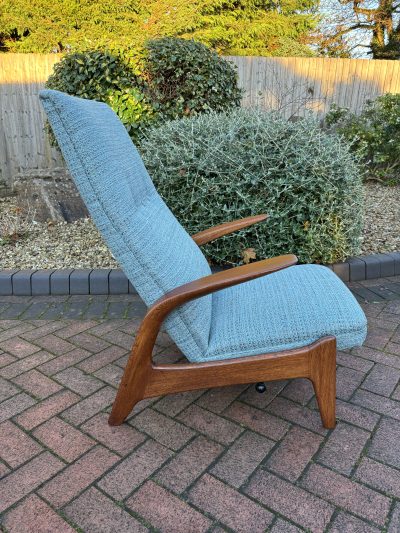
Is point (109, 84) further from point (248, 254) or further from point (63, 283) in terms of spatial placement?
point (248, 254)

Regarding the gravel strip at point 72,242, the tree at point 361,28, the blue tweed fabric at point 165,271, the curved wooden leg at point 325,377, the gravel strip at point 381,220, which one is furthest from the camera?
the tree at point 361,28

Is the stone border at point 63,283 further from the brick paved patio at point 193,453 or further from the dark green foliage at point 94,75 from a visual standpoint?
the dark green foliage at point 94,75

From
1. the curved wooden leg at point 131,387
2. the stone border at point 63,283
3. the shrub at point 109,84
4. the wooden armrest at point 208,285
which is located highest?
the shrub at point 109,84

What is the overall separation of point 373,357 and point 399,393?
30cm

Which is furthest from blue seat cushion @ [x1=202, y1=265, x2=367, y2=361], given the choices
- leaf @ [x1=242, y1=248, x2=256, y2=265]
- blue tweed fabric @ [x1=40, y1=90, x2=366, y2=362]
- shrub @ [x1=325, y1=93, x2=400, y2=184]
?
shrub @ [x1=325, y1=93, x2=400, y2=184]

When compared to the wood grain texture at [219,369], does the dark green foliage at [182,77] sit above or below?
above

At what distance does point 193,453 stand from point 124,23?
10.6 metres

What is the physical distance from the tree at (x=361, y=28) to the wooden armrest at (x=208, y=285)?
524 inches

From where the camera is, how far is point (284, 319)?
5.24 feet

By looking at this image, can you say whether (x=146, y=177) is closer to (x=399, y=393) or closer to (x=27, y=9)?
(x=399, y=393)

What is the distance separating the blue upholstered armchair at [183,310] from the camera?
1.42m

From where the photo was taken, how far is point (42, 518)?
130 centimetres

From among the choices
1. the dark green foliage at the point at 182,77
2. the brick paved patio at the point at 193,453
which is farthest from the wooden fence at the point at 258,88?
the brick paved patio at the point at 193,453

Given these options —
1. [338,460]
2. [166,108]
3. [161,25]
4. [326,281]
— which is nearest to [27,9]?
[161,25]
